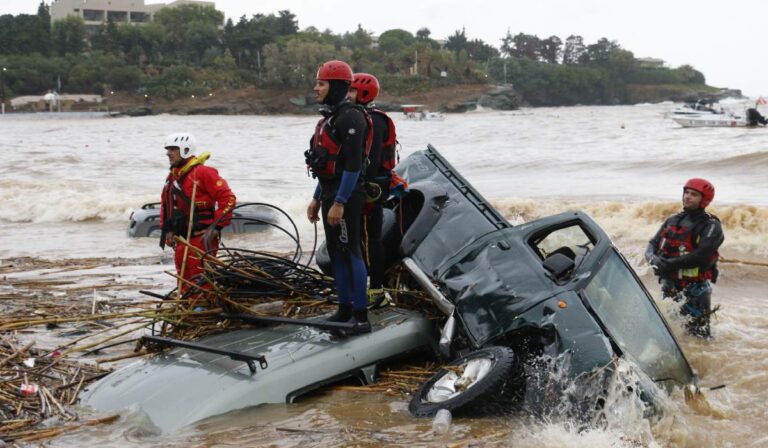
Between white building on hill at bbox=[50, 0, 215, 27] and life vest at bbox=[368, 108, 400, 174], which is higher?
white building on hill at bbox=[50, 0, 215, 27]

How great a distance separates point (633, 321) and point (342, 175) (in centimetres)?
203

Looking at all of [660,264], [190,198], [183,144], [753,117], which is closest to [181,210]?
[190,198]

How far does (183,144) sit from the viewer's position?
725cm

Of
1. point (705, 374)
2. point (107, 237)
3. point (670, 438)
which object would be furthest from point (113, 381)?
point (107, 237)

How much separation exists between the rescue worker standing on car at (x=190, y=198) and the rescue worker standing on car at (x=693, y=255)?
388cm

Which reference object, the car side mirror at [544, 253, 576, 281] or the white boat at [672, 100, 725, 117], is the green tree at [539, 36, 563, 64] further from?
the car side mirror at [544, 253, 576, 281]

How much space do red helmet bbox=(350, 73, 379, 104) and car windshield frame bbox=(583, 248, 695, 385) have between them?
2.16 meters

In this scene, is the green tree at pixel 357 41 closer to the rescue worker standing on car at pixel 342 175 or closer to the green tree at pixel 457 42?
the green tree at pixel 457 42

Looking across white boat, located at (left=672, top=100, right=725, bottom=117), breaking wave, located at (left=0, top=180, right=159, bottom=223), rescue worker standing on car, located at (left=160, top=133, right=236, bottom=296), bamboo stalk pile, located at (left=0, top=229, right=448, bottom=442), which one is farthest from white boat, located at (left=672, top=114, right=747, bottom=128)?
bamboo stalk pile, located at (left=0, top=229, right=448, bottom=442)

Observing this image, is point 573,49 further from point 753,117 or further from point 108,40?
point 753,117

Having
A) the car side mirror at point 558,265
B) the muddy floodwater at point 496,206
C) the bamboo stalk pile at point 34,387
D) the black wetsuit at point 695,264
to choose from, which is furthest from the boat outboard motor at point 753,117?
the bamboo stalk pile at point 34,387

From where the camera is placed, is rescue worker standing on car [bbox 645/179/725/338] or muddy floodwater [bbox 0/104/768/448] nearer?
muddy floodwater [bbox 0/104/768/448]

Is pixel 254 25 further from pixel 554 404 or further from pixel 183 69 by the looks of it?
pixel 554 404

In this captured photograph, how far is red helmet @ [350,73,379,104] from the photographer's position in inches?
250
